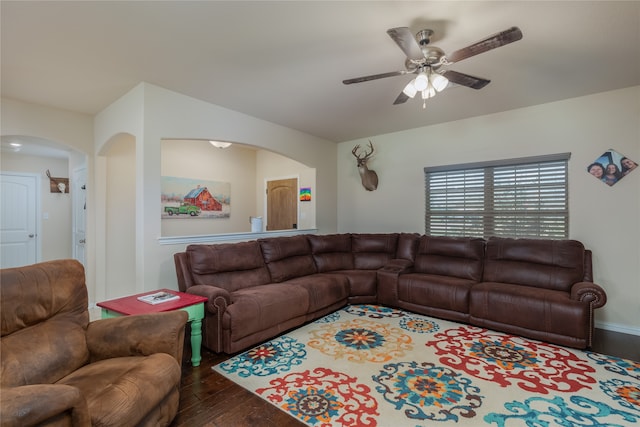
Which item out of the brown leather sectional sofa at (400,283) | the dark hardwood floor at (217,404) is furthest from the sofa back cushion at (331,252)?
the dark hardwood floor at (217,404)

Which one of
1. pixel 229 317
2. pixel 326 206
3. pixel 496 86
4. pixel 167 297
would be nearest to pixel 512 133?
pixel 496 86

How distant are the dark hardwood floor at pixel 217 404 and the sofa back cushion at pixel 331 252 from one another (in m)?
2.11

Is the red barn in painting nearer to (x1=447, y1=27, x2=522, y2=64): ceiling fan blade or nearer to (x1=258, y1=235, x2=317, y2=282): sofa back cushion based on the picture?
(x1=258, y1=235, x2=317, y2=282): sofa back cushion

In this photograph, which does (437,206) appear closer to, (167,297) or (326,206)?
(326,206)

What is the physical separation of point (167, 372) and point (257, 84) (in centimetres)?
271

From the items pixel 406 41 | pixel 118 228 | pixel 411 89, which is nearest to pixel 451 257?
pixel 411 89

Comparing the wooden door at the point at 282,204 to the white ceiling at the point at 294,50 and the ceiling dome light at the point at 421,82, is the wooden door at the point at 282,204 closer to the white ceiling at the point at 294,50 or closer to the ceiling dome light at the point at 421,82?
the white ceiling at the point at 294,50

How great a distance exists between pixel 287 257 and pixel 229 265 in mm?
895

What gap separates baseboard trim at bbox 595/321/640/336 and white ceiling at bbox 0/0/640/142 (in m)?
2.64

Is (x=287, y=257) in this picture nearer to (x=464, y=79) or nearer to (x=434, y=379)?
(x=434, y=379)

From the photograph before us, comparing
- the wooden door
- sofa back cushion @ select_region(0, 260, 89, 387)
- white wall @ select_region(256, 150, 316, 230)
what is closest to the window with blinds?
white wall @ select_region(256, 150, 316, 230)

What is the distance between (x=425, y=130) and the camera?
Result: 478 cm

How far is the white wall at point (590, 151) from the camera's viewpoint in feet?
10.9

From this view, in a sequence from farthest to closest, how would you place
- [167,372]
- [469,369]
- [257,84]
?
[257,84] < [469,369] < [167,372]
